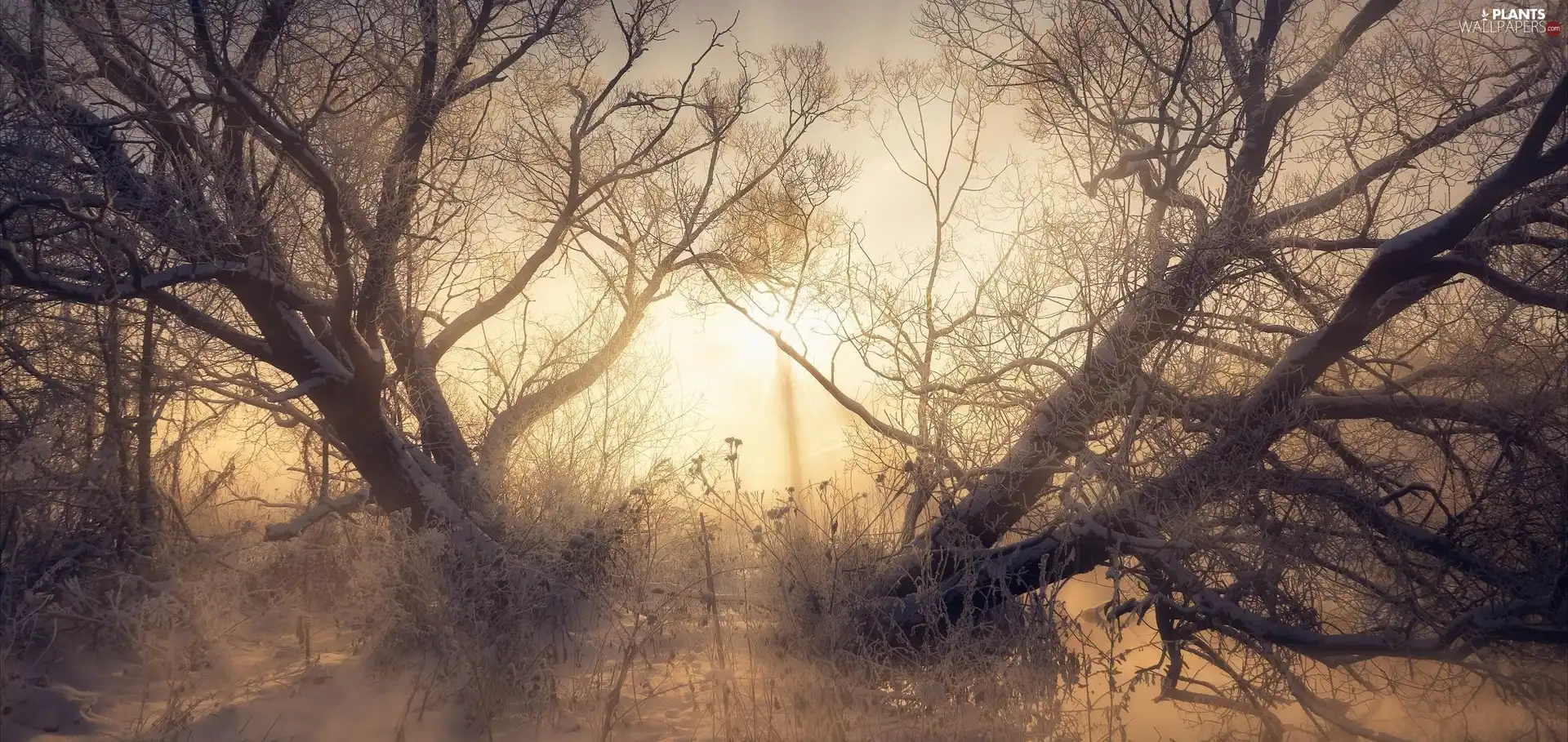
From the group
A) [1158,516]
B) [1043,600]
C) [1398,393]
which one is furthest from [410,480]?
[1398,393]

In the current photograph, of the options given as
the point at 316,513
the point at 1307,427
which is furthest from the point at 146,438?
the point at 1307,427

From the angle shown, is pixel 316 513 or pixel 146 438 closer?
pixel 146 438

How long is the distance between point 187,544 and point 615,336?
A: 12.3 ft

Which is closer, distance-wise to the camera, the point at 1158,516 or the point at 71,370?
the point at 1158,516

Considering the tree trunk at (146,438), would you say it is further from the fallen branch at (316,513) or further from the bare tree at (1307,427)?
the bare tree at (1307,427)

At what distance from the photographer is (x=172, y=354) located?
574cm

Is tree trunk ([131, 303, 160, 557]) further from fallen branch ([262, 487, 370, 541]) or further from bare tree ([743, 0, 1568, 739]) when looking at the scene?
bare tree ([743, 0, 1568, 739])

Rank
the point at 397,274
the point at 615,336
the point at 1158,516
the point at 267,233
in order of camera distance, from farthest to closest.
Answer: the point at 615,336
the point at 397,274
the point at 267,233
the point at 1158,516

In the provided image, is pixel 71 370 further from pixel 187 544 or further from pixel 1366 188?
pixel 1366 188

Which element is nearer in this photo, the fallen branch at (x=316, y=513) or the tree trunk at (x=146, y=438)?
the tree trunk at (x=146, y=438)

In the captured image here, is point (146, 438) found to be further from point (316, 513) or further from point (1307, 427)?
point (1307, 427)

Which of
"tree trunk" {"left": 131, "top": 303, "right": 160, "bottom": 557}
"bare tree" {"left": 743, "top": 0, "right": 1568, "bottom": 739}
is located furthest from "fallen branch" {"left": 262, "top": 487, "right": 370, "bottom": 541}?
"bare tree" {"left": 743, "top": 0, "right": 1568, "bottom": 739}

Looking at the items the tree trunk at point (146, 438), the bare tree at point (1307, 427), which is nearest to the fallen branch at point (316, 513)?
the tree trunk at point (146, 438)

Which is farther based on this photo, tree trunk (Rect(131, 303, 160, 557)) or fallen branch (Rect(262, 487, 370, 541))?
fallen branch (Rect(262, 487, 370, 541))
